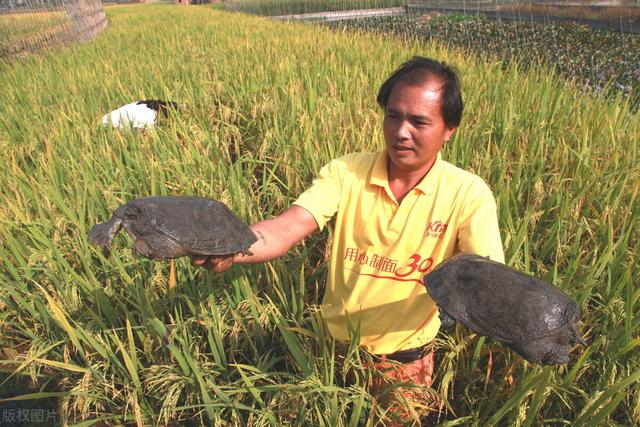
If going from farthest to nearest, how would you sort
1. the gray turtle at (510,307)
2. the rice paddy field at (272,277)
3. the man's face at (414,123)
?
the rice paddy field at (272,277) → the man's face at (414,123) → the gray turtle at (510,307)

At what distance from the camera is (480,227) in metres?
0.93

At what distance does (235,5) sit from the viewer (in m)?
17.5

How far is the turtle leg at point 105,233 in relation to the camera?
0.81 metres

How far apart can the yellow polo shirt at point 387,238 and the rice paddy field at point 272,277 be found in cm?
11

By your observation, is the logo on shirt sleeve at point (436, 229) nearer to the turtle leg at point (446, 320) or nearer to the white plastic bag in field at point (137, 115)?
the turtle leg at point (446, 320)

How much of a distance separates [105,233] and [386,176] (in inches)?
27.2

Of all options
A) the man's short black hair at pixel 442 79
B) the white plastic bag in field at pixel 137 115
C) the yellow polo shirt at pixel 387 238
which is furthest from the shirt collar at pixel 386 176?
the white plastic bag in field at pixel 137 115

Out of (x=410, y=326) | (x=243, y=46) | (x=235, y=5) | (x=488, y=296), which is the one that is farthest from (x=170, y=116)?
(x=235, y=5)

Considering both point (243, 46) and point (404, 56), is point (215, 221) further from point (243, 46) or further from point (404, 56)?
point (243, 46)

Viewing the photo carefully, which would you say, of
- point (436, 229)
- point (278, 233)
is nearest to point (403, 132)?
point (436, 229)

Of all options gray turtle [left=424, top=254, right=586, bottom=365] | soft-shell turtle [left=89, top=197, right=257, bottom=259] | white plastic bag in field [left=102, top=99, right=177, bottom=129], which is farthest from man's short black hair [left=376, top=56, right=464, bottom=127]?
white plastic bag in field [left=102, top=99, right=177, bottom=129]

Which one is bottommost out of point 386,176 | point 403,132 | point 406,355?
point 406,355

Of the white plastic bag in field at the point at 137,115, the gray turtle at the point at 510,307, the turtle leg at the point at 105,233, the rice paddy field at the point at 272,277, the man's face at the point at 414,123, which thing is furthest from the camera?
the white plastic bag in field at the point at 137,115

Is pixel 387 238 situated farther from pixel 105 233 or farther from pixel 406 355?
pixel 105 233
